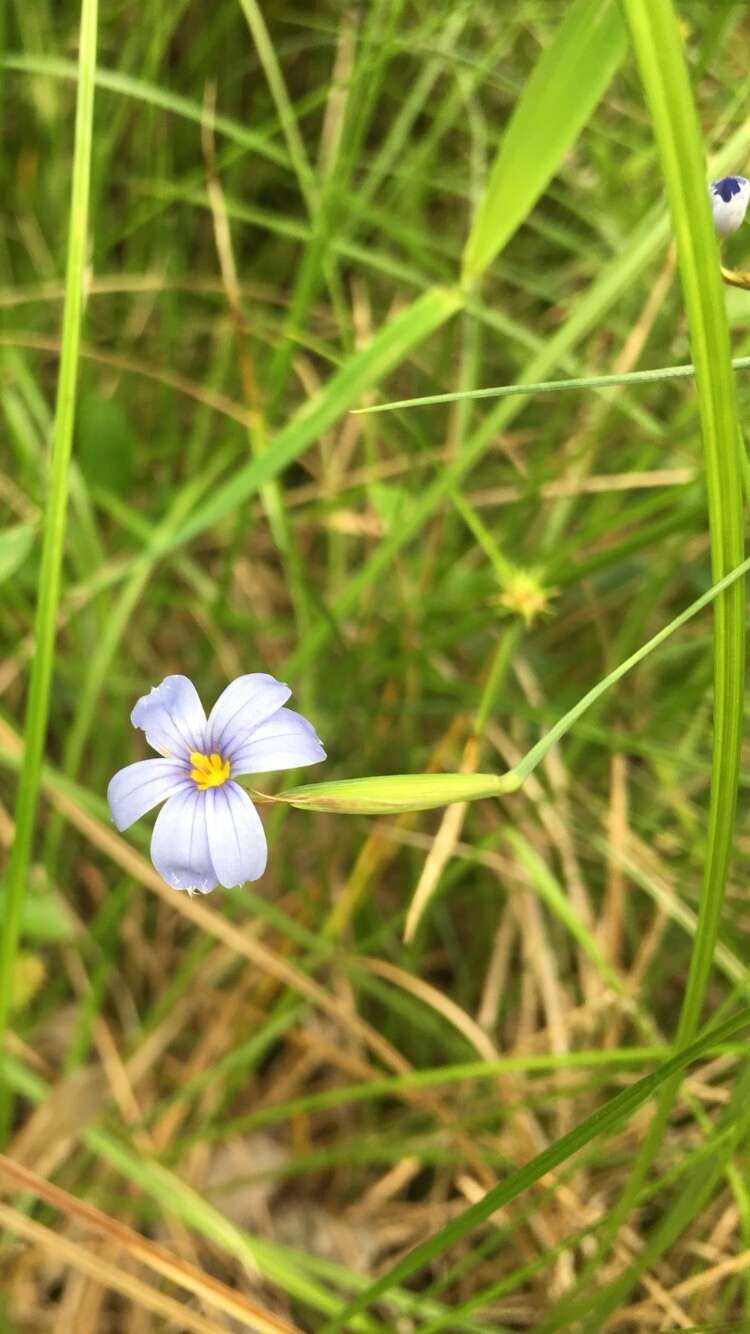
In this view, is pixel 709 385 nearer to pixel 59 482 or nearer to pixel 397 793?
pixel 397 793

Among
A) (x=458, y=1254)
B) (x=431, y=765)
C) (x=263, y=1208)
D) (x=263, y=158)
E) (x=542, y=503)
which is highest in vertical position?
(x=263, y=158)

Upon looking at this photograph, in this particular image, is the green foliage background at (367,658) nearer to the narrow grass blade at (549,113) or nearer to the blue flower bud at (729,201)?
the narrow grass blade at (549,113)

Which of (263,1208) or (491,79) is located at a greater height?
(491,79)

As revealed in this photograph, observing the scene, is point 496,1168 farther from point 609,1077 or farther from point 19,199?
point 19,199

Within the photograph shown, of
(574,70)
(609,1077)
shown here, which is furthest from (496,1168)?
(574,70)

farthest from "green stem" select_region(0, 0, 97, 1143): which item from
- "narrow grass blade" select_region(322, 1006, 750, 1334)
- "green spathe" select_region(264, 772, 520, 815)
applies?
"narrow grass blade" select_region(322, 1006, 750, 1334)

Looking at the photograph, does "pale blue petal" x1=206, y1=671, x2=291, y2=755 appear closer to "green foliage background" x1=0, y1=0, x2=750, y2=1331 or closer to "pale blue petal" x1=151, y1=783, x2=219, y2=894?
"pale blue petal" x1=151, y1=783, x2=219, y2=894
